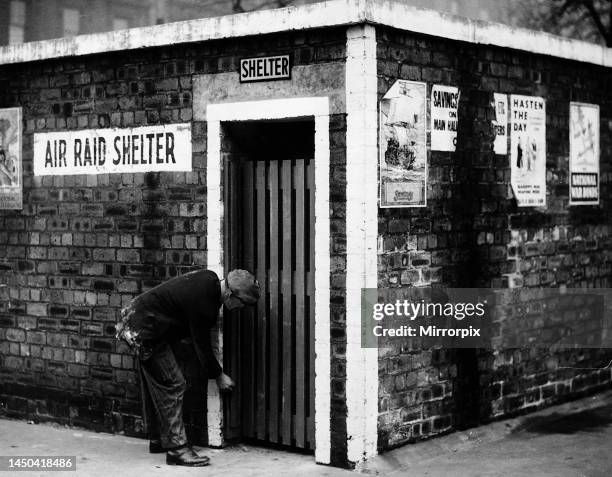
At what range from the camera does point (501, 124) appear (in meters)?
9.37

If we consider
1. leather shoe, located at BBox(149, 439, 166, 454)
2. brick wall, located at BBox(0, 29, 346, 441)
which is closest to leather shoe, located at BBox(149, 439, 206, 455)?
leather shoe, located at BBox(149, 439, 166, 454)

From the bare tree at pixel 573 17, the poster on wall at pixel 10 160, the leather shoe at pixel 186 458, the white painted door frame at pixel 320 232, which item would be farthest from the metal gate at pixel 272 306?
the bare tree at pixel 573 17

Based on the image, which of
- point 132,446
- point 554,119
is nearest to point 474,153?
point 554,119

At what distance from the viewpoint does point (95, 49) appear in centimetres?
933

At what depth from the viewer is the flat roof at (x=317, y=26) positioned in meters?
7.88

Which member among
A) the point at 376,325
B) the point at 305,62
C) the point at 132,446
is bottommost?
the point at 132,446

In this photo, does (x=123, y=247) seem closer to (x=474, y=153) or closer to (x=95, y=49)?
(x=95, y=49)

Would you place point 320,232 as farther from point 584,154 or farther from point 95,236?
point 584,154

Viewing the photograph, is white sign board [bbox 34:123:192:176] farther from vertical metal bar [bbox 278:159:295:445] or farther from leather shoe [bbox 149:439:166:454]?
leather shoe [bbox 149:439:166:454]

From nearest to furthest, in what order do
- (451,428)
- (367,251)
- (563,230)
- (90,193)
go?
1. (367,251)
2. (451,428)
3. (90,193)
4. (563,230)

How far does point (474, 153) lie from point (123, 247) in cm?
299

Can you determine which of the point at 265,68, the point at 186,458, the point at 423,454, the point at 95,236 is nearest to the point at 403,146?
the point at 265,68

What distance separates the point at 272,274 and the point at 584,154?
3575mm

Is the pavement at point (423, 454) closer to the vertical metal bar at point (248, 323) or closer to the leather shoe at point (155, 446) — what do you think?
the leather shoe at point (155, 446)
